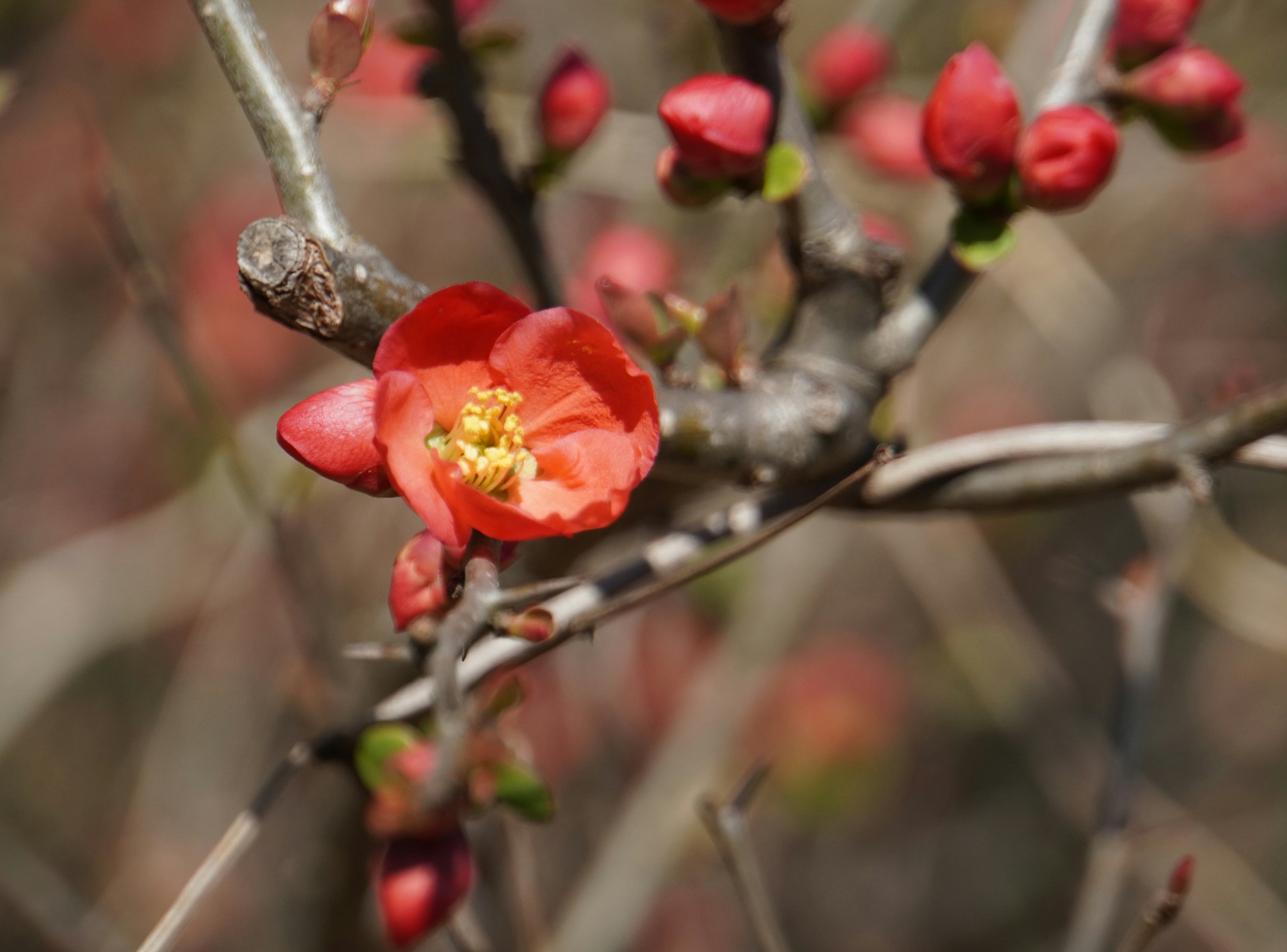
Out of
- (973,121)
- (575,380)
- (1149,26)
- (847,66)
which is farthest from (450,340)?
(847,66)

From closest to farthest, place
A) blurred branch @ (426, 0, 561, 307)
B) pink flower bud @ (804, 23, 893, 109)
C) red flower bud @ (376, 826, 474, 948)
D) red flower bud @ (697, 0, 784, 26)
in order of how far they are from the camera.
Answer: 1. red flower bud @ (697, 0, 784, 26)
2. red flower bud @ (376, 826, 474, 948)
3. blurred branch @ (426, 0, 561, 307)
4. pink flower bud @ (804, 23, 893, 109)

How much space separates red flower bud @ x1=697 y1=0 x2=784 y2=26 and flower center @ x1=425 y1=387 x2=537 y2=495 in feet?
1.08

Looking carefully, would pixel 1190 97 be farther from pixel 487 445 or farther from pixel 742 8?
pixel 487 445

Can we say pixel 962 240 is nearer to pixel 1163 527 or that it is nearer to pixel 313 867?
pixel 1163 527

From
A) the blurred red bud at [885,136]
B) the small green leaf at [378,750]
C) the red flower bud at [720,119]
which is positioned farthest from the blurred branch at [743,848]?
the blurred red bud at [885,136]

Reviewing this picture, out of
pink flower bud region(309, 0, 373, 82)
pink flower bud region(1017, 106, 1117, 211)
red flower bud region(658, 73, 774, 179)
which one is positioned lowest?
pink flower bud region(1017, 106, 1117, 211)

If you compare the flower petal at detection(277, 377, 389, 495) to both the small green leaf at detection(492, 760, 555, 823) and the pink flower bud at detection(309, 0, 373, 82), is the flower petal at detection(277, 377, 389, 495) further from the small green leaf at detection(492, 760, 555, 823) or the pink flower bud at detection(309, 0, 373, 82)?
the small green leaf at detection(492, 760, 555, 823)

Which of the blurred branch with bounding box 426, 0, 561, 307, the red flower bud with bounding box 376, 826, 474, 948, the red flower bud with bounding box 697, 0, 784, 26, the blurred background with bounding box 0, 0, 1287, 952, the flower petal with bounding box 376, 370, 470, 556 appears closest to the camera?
the flower petal with bounding box 376, 370, 470, 556

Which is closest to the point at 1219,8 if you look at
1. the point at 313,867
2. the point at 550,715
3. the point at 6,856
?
the point at 550,715

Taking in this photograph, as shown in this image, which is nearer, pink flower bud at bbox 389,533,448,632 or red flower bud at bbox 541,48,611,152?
pink flower bud at bbox 389,533,448,632

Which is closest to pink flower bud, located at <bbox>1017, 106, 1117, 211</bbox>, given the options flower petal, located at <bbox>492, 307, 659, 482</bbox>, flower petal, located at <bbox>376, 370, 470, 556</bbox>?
flower petal, located at <bbox>492, 307, 659, 482</bbox>

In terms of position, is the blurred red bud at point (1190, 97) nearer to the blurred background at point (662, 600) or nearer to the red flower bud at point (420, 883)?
the blurred background at point (662, 600)

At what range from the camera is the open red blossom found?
541mm

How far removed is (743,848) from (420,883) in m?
0.28
